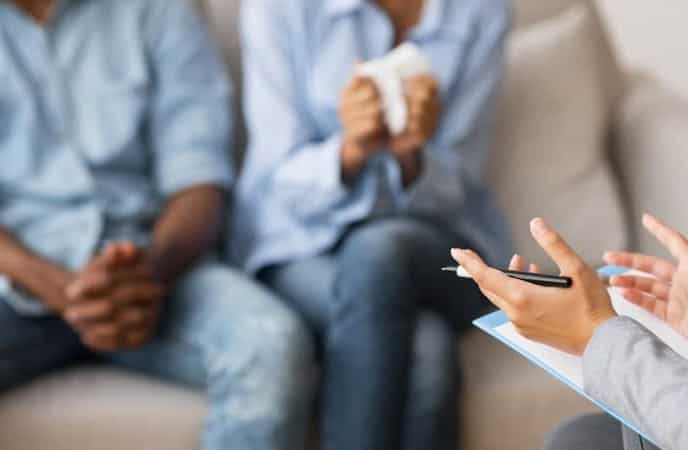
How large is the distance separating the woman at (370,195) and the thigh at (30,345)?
10.9 inches

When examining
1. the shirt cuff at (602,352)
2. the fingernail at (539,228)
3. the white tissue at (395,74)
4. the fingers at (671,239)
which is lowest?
the white tissue at (395,74)

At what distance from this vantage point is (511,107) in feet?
4.69

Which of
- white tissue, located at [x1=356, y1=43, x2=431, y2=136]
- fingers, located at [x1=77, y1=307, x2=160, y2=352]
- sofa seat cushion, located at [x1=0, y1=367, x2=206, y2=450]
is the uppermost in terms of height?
white tissue, located at [x1=356, y1=43, x2=431, y2=136]

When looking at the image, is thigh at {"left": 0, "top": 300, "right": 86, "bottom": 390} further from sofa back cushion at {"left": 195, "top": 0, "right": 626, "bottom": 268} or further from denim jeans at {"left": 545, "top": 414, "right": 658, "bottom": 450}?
denim jeans at {"left": 545, "top": 414, "right": 658, "bottom": 450}

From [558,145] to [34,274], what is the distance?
2.58 feet

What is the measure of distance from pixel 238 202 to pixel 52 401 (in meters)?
0.40

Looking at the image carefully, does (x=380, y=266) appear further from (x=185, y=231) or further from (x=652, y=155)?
(x=652, y=155)

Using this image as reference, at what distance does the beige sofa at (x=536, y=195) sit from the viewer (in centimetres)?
110

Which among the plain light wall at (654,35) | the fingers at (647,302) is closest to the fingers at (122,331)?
the fingers at (647,302)

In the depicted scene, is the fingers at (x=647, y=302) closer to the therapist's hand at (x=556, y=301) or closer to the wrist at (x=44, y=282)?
the therapist's hand at (x=556, y=301)

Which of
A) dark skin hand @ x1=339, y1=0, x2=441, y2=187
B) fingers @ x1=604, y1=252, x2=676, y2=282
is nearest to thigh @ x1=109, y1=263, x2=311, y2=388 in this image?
dark skin hand @ x1=339, y1=0, x2=441, y2=187

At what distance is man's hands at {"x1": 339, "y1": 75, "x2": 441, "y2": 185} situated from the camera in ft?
3.73

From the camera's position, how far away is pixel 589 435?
0.74 meters

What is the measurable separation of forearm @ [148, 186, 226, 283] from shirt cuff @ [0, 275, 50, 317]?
0.50 ft
